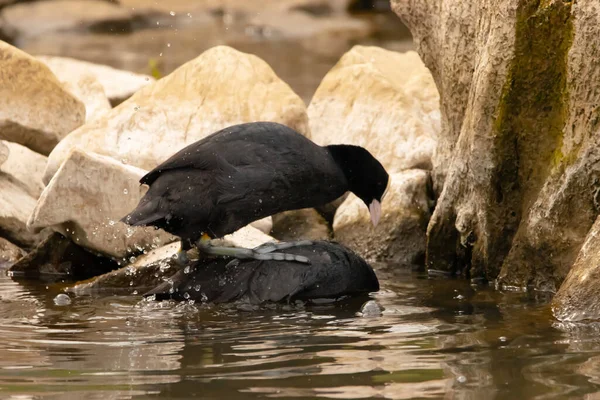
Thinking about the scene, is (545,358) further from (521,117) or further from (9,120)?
(9,120)

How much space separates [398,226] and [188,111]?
2.14 m

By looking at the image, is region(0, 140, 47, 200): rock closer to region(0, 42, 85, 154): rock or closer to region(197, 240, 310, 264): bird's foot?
region(0, 42, 85, 154): rock

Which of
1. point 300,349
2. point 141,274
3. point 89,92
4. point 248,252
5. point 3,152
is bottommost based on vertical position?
point 300,349

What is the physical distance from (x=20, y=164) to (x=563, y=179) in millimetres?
4782

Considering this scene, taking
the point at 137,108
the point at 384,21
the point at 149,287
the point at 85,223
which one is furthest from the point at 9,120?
the point at 384,21

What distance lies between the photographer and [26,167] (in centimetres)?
927

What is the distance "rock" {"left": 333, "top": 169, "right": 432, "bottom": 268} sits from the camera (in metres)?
8.23

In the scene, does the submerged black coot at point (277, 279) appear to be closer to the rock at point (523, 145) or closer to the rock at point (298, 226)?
the rock at point (523, 145)

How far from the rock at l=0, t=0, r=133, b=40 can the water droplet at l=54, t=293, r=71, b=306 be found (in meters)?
16.5

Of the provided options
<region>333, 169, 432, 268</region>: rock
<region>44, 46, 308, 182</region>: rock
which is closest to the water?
<region>333, 169, 432, 268</region>: rock

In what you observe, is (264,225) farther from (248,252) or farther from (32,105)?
(32,105)

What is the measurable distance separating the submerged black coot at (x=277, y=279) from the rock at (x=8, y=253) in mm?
1929

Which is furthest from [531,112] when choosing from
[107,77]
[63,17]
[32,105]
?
[63,17]

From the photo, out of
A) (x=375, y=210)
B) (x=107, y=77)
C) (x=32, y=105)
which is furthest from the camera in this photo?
(x=107, y=77)
